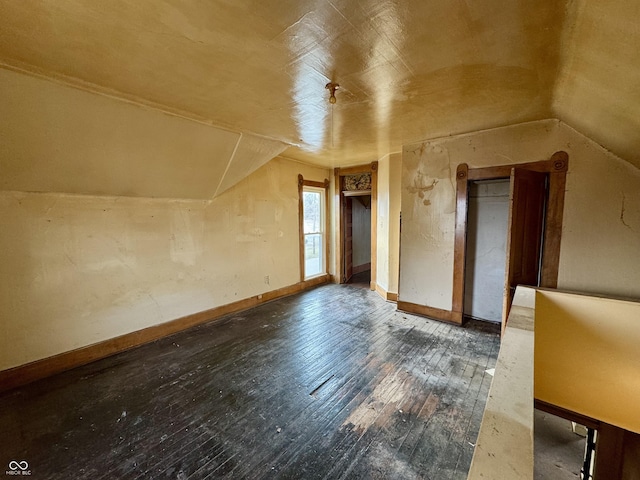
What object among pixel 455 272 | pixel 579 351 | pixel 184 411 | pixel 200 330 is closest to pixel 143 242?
pixel 200 330

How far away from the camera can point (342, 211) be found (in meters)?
5.53

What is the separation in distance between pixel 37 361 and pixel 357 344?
3.14 m

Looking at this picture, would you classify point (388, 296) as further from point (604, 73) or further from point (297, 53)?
point (297, 53)

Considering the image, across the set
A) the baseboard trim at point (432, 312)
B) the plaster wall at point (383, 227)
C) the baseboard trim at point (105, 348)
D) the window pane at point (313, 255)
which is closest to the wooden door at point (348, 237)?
the window pane at point (313, 255)

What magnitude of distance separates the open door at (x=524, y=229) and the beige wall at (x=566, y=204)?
0.22 meters

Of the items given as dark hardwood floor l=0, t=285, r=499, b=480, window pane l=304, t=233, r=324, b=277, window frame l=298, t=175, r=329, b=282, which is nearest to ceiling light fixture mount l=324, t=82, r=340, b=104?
dark hardwood floor l=0, t=285, r=499, b=480

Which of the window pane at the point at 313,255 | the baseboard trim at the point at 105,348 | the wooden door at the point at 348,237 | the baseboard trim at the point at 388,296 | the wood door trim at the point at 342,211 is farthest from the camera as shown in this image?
the wooden door at the point at 348,237

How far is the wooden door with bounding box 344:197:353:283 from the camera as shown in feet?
18.5

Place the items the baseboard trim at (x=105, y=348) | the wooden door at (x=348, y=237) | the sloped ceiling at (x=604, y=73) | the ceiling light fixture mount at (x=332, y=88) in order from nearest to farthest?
the sloped ceiling at (x=604, y=73), the ceiling light fixture mount at (x=332, y=88), the baseboard trim at (x=105, y=348), the wooden door at (x=348, y=237)

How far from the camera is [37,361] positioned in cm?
242

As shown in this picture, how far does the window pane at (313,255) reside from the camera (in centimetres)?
549

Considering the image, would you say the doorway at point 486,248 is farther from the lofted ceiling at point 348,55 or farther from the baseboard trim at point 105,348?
the baseboard trim at point 105,348

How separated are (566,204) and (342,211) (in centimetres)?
353

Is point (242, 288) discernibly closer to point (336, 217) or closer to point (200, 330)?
point (200, 330)
